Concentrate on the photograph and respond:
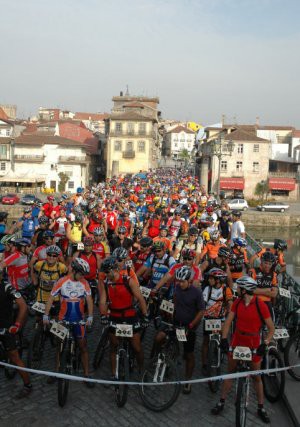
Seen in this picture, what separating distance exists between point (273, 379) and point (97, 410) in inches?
109

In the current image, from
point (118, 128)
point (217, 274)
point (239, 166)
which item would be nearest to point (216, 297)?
point (217, 274)

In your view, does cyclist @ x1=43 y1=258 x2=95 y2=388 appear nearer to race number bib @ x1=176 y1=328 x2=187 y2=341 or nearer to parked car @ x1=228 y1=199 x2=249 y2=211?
race number bib @ x1=176 y1=328 x2=187 y2=341

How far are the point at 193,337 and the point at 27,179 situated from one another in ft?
196

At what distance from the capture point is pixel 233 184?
6212cm

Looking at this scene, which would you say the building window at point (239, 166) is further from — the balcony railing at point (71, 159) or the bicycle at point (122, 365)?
the bicycle at point (122, 365)

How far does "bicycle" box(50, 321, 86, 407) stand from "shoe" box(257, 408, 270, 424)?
2707 mm

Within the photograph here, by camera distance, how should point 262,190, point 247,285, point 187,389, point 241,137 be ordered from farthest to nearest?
point 241,137 → point 262,190 → point 187,389 → point 247,285

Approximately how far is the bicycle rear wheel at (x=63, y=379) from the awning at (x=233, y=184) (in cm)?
5664

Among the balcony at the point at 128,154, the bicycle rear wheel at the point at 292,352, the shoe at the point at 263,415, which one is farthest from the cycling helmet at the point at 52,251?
the balcony at the point at 128,154

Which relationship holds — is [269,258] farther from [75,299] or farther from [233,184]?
[233,184]

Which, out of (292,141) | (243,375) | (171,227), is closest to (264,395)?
(243,375)

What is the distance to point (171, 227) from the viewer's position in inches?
540

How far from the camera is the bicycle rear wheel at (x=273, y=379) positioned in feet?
22.1

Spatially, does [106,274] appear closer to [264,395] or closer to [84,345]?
[84,345]
